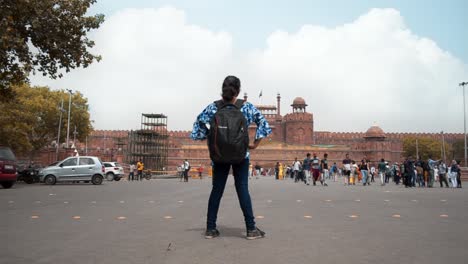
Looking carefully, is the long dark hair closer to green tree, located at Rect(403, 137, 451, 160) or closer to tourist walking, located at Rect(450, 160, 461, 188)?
tourist walking, located at Rect(450, 160, 461, 188)

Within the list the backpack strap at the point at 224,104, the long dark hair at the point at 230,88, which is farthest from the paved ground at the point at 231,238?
the long dark hair at the point at 230,88

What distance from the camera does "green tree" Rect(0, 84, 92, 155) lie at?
31.7 meters

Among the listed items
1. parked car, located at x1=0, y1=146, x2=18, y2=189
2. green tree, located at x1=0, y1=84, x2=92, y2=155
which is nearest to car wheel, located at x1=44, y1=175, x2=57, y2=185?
parked car, located at x1=0, y1=146, x2=18, y2=189

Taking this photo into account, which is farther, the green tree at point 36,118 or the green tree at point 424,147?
the green tree at point 424,147

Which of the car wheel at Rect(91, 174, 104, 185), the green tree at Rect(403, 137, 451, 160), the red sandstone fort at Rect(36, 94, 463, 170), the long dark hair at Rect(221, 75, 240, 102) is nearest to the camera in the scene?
the long dark hair at Rect(221, 75, 240, 102)

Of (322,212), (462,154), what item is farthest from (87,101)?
(462,154)

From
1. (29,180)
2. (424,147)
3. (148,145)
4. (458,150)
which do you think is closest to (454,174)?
(29,180)

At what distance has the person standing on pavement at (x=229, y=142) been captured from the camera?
420 cm

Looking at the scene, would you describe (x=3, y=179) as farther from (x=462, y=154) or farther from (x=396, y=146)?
(x=462, y=154)

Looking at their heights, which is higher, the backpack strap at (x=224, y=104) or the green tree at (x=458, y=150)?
the green tree at (x=458, y=150)

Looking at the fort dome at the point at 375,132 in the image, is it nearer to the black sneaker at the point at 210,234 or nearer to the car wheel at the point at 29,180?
the car wheel at the point at 29,180

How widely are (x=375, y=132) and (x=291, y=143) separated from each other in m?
14.3

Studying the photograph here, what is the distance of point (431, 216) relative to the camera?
6.35 metres

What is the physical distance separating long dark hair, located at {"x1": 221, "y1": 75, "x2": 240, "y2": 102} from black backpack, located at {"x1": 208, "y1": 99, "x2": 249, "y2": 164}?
0.83ft
